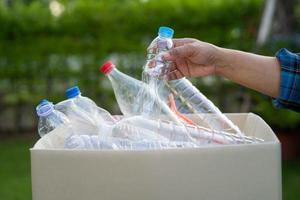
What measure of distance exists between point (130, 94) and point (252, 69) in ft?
1.18

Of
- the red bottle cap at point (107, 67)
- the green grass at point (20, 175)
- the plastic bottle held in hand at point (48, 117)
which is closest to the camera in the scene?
the plastic bottle held in hand at point (48, 117)

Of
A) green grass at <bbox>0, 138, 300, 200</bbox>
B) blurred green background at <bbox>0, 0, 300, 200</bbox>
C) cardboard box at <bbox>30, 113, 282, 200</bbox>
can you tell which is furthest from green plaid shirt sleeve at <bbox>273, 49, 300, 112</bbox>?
blurred green background at <bbox>0, 0, 300, 200</bbox>

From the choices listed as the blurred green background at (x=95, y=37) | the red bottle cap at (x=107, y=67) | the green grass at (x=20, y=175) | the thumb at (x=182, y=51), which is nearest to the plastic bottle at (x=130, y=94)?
the red bottle cap at (x=107, y=67)

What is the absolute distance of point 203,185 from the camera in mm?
1111

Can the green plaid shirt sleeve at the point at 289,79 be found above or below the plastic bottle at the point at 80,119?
above

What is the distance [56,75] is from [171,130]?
4.78 metres

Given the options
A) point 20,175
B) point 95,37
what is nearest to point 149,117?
point 20,175

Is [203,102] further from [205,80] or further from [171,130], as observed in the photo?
[205,80]

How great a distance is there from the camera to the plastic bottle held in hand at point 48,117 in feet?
4.38

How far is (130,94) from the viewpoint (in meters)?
1.58

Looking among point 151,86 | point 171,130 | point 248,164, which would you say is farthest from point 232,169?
point 151,86

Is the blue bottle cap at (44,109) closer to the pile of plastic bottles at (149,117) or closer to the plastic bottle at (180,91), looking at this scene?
the pile of plastic bottles at (149,117)

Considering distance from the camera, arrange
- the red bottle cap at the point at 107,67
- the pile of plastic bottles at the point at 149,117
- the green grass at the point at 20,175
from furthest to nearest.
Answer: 1. the green grass at the point at 20,175
2. the red bottle cap at the point at 107,67
3. the pile of plastic bottles at the point at 149,117

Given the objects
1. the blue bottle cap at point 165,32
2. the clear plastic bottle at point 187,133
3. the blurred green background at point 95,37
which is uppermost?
the blue bottle cap at point 165,32
